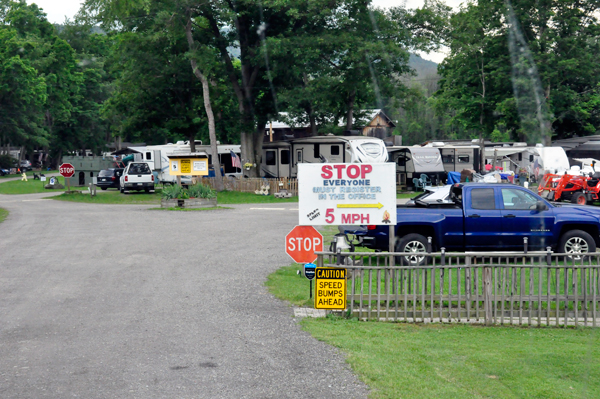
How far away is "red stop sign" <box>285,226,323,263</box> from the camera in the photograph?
10828 millimetres

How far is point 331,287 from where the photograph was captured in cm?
984

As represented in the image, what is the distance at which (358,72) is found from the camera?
38.9 meters

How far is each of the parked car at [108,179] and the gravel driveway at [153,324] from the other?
82.9 ft

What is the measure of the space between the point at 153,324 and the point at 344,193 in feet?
12.7

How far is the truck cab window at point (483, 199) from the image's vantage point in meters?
14.1

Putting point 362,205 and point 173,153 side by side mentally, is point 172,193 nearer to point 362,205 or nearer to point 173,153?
point 173,153

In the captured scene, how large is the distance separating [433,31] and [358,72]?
8.14 meters

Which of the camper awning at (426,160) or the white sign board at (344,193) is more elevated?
the camper awning at (426,160)

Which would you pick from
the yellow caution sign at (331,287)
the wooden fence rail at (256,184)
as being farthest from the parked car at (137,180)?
the yellow caution sign at (331,287)

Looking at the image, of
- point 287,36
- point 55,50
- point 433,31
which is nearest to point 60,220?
point 287,36

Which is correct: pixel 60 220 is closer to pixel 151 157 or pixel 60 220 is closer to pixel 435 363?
pixel 435 363

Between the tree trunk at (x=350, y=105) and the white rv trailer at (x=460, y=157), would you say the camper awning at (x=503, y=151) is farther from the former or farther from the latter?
the tree trunk at (x=350, y=105)

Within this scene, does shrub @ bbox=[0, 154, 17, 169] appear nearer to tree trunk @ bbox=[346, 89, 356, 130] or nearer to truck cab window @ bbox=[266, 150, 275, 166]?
truck cab window @ bbox=[266, 150, 275, 166]

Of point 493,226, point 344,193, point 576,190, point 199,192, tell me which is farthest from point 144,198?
point 344,193
